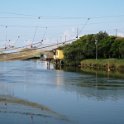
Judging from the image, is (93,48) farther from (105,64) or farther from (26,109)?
(26,109)

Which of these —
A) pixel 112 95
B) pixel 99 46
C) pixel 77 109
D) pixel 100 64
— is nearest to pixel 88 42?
pixel 99 46

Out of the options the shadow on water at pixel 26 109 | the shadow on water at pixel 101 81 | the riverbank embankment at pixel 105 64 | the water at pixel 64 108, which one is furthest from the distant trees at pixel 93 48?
the shadow on water at pixel 26 109

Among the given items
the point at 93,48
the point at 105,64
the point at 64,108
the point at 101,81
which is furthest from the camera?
the point at 93,48

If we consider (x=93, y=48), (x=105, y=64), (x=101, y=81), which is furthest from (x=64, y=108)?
(x=93, y=48)

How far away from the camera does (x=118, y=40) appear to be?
86562 mm

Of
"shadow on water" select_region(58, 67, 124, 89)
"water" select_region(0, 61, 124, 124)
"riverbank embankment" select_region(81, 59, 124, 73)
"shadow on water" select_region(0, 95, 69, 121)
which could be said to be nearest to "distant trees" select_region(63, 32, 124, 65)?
"riverbank embankment" select_region(81, 59, 124, 73)

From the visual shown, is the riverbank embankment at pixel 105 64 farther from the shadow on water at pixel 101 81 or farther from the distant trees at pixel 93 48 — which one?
the shadow on water at pixel 101 81

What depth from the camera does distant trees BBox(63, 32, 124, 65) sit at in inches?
3380

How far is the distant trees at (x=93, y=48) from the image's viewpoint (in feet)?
282

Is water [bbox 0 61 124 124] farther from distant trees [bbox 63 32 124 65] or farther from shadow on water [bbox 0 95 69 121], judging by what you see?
distant trees [bbox 63 32 124 65]

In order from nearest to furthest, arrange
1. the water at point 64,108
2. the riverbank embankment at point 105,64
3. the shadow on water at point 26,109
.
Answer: the water at point 64,108 → the shadow on water at point 26,109 → the riverbank embankment at point 105,64

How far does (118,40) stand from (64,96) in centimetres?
5740

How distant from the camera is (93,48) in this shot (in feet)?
290

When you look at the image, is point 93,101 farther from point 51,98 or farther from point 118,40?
point 118,40
